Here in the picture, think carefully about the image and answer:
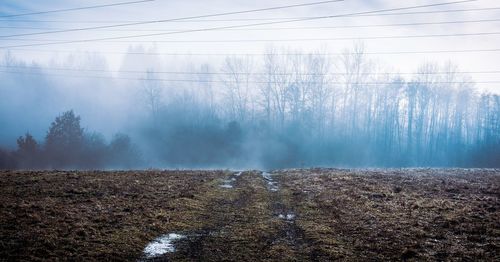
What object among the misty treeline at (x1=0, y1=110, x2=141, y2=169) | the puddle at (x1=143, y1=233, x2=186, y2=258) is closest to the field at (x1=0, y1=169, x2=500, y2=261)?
the puddle at (x1=143, y1=233, x2=186, y2=258)

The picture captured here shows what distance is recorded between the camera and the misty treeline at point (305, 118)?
211ft

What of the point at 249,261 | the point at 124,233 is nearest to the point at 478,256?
the point at 249,261

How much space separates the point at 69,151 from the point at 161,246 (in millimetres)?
45352

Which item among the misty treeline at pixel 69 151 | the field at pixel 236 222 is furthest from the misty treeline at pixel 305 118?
the field at pixel 236 222

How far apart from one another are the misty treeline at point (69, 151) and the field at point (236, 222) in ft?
95.3

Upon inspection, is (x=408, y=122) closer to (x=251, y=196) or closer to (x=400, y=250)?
(x=251, y=196)

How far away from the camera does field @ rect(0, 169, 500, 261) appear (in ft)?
32.1

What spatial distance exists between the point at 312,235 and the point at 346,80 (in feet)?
240

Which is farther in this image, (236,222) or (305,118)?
(305,118)

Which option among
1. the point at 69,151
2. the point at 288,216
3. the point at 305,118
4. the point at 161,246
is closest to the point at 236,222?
the point at 288,216

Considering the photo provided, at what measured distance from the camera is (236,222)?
13.9 meters

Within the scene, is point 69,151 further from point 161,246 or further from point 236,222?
point 161,246

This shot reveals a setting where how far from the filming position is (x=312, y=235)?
12.0 m

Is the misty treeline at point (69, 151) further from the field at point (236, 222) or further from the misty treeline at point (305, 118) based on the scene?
the field at point (236, 222)
